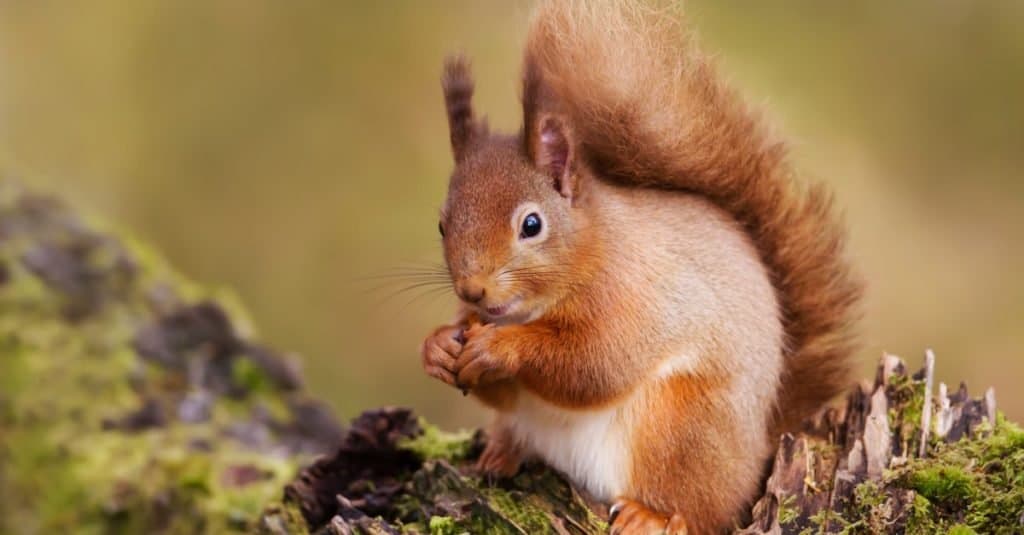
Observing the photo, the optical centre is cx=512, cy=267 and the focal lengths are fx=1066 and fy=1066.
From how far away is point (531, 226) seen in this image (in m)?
2.05

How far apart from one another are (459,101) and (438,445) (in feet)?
2.69

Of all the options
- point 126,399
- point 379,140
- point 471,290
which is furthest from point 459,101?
point 379,140

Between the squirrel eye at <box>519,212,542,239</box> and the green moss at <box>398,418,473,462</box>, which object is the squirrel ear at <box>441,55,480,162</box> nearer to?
the squirrel eye at <box>519,212,542,239</box>

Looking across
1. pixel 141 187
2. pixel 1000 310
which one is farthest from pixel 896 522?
pixel 141 187

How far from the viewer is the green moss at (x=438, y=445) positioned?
8.06ft

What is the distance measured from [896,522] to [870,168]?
3236mm

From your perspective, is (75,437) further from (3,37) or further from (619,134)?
(3,37)

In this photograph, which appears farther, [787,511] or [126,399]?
[126,399]

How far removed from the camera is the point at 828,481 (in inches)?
79.1

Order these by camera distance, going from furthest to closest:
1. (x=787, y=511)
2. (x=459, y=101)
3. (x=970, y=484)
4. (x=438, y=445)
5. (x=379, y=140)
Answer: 1. (x=379, y=140)
2. (x=438, y=445)
3. (x=459, y=101)
4. (x=787, y=511)
5. (x=970, y=484)

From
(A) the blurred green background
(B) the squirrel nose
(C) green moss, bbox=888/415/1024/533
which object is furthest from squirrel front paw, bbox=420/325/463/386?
(A) the blurred green background

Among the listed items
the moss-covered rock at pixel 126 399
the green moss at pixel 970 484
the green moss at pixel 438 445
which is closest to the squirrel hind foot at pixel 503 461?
the green moss at pixel 438 445

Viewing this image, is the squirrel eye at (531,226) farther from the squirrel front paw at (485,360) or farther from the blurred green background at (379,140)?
the blurred green background at (379,140)

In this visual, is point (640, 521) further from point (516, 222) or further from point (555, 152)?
point (555, 152)
